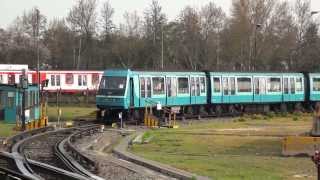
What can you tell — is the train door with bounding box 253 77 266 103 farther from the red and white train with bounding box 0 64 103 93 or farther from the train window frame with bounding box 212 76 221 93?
the red and white train with bounding box 0 64 103 93

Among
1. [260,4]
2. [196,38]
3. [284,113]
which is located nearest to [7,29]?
[196,38]

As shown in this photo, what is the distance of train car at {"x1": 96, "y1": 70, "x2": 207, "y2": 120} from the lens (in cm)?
3866

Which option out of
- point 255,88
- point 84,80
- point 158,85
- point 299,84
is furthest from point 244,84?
point 84,80

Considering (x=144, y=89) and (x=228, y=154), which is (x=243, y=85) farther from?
(x=228, y=154)

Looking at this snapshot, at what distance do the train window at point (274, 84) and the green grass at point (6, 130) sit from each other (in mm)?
21759

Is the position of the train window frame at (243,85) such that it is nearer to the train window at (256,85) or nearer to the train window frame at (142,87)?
the train window at (256,85)

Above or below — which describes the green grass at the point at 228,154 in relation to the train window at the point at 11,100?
below

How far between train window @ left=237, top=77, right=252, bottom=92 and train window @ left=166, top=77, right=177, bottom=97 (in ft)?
26.2

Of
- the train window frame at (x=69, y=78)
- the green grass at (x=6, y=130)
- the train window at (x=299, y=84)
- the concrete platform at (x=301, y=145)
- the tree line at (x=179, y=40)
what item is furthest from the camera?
the tree line at (x=179, y=40)

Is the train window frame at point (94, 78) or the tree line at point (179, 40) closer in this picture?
the train window frame at point (94, 78)

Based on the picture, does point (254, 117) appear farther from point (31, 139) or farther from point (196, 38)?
point (196, 38)

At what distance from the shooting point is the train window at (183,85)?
1713 inches

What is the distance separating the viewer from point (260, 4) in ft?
318

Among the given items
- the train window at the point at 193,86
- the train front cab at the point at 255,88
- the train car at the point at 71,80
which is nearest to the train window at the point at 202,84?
the train front cab at the point at 255,88
